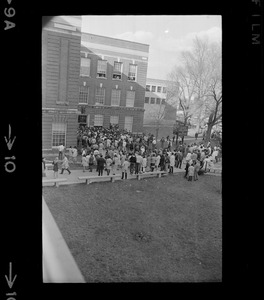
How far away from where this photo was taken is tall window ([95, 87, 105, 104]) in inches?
103

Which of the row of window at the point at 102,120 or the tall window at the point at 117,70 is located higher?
the tall window at the point at 117,70

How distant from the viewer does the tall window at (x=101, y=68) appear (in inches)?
98.9

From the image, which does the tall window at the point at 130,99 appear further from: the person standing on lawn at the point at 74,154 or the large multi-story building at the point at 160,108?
the person standing on lawn at the point at 74,154

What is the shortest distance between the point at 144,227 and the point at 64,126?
125cm

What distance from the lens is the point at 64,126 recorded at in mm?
2475

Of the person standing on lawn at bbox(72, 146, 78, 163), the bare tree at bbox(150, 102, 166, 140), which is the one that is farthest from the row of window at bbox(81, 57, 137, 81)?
the person standing on lawn at bbox(72, 146, 78, 163)

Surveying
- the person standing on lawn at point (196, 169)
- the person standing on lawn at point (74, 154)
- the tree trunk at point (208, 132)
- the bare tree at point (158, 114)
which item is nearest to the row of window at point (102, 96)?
the bare tree at point (158, 114)

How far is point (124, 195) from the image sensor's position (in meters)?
2.65
